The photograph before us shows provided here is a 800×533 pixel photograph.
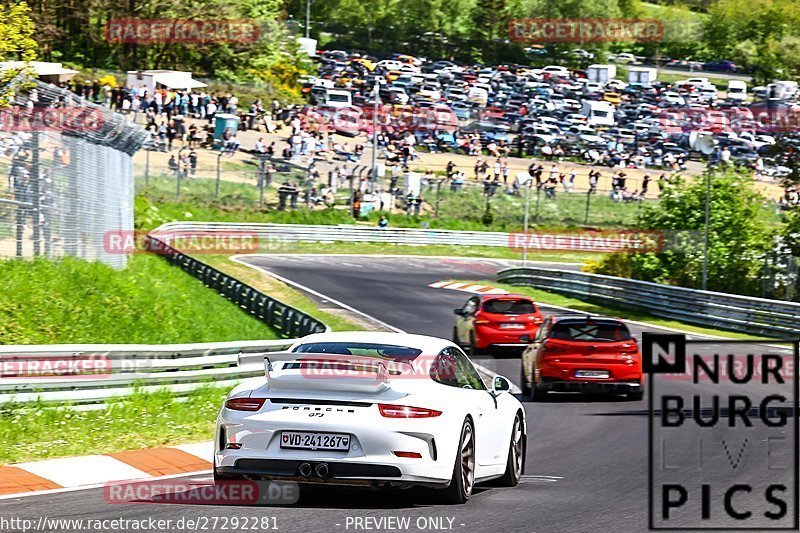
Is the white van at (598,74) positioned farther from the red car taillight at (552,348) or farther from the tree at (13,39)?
the red car taillight at (552,348)

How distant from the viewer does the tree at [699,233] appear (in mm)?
43000

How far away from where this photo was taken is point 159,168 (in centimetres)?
5359

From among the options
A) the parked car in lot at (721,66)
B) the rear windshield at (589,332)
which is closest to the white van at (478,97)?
the parked car in lot at (721,66)

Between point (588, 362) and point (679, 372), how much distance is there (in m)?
6.03

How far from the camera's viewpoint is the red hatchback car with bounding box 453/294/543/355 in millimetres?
26078

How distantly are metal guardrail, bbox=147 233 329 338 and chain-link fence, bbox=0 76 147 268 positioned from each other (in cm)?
394

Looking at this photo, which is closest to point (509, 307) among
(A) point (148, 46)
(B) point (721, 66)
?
(A) point (148, 46)

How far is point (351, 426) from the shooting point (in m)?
8.69

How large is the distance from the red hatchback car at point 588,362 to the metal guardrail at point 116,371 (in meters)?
4.34

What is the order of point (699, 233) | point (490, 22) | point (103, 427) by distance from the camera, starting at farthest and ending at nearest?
1. point (490, 22)
2. point (699, 233)
3. point (103, 427)

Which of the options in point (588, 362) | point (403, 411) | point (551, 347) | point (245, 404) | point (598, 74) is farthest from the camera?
point (598, 74)

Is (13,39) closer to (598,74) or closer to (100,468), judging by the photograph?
(100,468)

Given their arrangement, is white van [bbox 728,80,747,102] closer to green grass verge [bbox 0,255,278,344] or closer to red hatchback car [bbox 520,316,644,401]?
green grass verge [bbox 0,255,278,344]

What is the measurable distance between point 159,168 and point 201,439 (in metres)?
41.5
